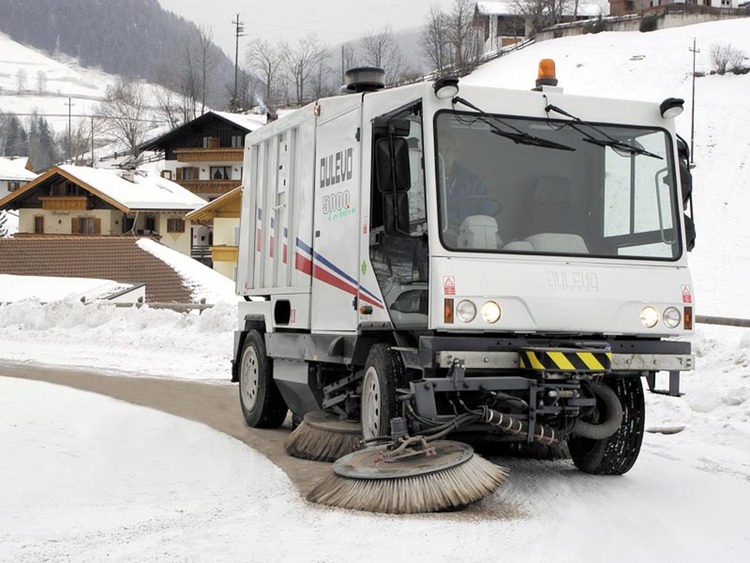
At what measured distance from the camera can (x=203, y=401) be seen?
543 inches

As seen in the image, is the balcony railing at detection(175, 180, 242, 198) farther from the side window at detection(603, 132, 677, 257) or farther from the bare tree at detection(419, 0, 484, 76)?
the side window at detection(603, 132, 677, 257)

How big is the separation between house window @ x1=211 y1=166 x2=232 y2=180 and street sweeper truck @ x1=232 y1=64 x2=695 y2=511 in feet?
249

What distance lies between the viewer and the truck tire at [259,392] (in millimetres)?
11523

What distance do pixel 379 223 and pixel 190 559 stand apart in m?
3.76

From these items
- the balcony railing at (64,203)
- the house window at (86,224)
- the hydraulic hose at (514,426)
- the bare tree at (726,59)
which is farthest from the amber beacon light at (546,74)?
the bare tree at (726,59)

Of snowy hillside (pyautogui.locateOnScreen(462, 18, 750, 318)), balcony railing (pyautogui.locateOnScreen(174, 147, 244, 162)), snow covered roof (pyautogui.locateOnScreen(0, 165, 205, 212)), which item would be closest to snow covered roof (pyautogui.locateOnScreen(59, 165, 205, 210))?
snow covered roof (pyautogui.locateOnScreen(0, 165, 205, 212))

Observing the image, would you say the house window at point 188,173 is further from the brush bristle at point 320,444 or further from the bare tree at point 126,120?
the brush bristle at point 320,444

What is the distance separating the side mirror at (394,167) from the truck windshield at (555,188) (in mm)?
267

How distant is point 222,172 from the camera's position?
84.4 metres

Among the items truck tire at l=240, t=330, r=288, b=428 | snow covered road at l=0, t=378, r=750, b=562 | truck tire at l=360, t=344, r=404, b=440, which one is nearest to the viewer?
snow covered road at l=0, t=378, r=750, b=562

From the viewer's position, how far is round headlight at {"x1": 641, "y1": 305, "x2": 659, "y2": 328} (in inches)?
321

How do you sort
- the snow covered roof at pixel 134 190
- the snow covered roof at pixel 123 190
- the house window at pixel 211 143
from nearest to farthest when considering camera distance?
the snow covered roof at pixel 123 190 < the snow covered roof at pixel 134 190 < the house window at pixel 211 143

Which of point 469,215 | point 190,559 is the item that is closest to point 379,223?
point 469,215

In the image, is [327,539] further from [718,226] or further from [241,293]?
[718,226]
